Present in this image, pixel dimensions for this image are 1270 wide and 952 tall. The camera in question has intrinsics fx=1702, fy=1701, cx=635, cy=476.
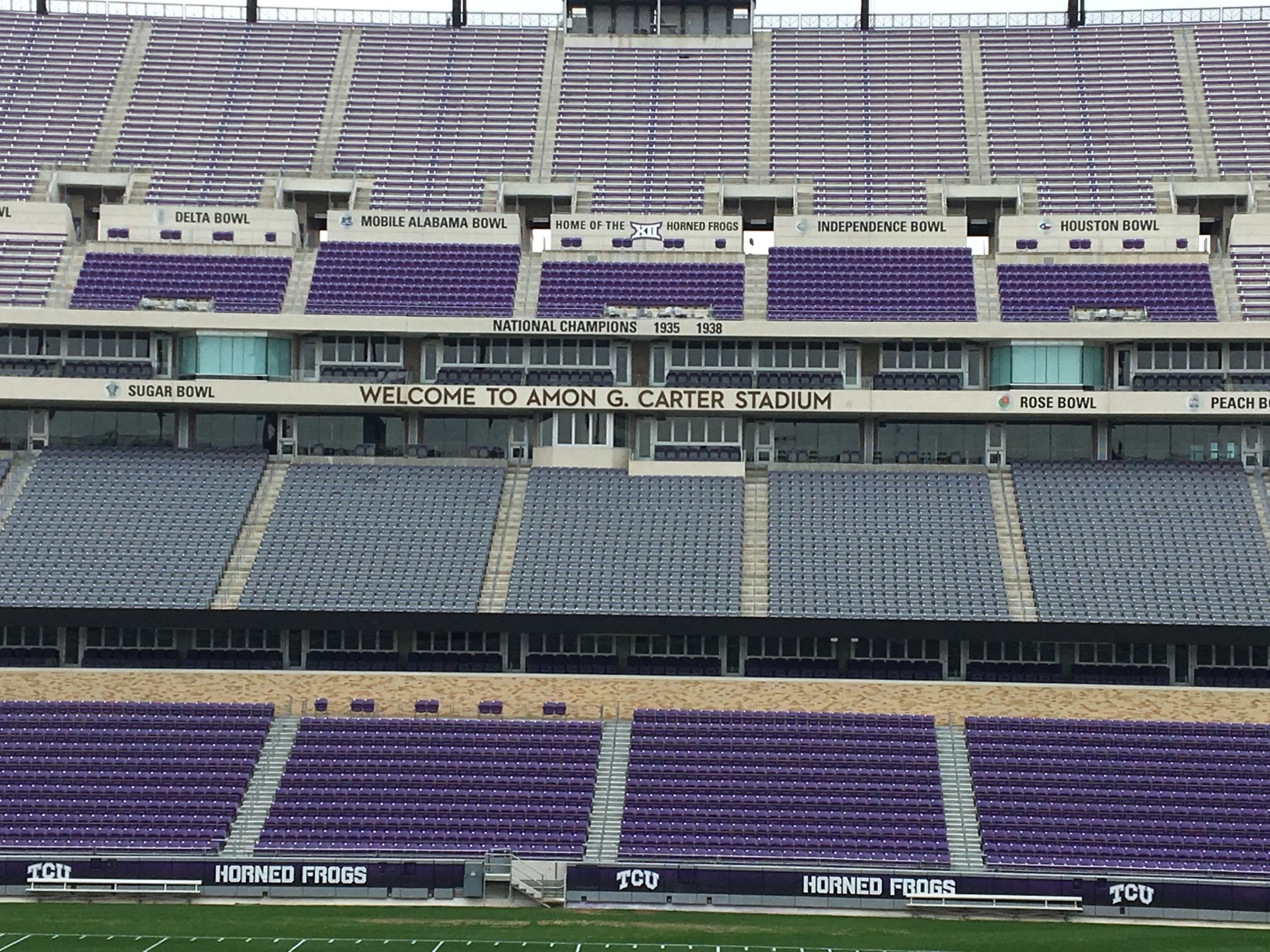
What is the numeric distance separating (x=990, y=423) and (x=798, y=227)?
1287 centimetres

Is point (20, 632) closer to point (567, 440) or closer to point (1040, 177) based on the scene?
point (567, 440)

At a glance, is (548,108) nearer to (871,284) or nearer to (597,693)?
(871,284)

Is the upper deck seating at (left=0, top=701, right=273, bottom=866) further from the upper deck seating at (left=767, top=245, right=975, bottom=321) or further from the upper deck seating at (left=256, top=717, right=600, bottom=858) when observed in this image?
the upper deck seating at (left=767, top=245, right=975, bottom=321)

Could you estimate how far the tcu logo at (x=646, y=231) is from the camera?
76062mm

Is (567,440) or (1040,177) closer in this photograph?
(567,440)

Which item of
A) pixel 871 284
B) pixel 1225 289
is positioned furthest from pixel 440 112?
pixel 1225 289

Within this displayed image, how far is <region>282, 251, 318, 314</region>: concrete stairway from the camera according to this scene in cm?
7325

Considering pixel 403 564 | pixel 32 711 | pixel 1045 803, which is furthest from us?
pixel 403 564

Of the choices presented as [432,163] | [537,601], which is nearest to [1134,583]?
[537,601]

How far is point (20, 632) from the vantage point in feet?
209

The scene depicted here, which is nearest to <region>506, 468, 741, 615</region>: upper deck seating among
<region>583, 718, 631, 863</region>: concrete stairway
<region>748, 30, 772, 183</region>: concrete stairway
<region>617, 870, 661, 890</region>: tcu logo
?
→ <region>583, 718, 631, 863</region>: concrete stairway

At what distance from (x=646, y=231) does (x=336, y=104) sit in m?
19.1

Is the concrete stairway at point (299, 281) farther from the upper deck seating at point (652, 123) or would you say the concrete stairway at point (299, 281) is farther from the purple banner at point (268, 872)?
the purple banner at point (268, 872)

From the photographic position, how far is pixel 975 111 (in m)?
83.2
